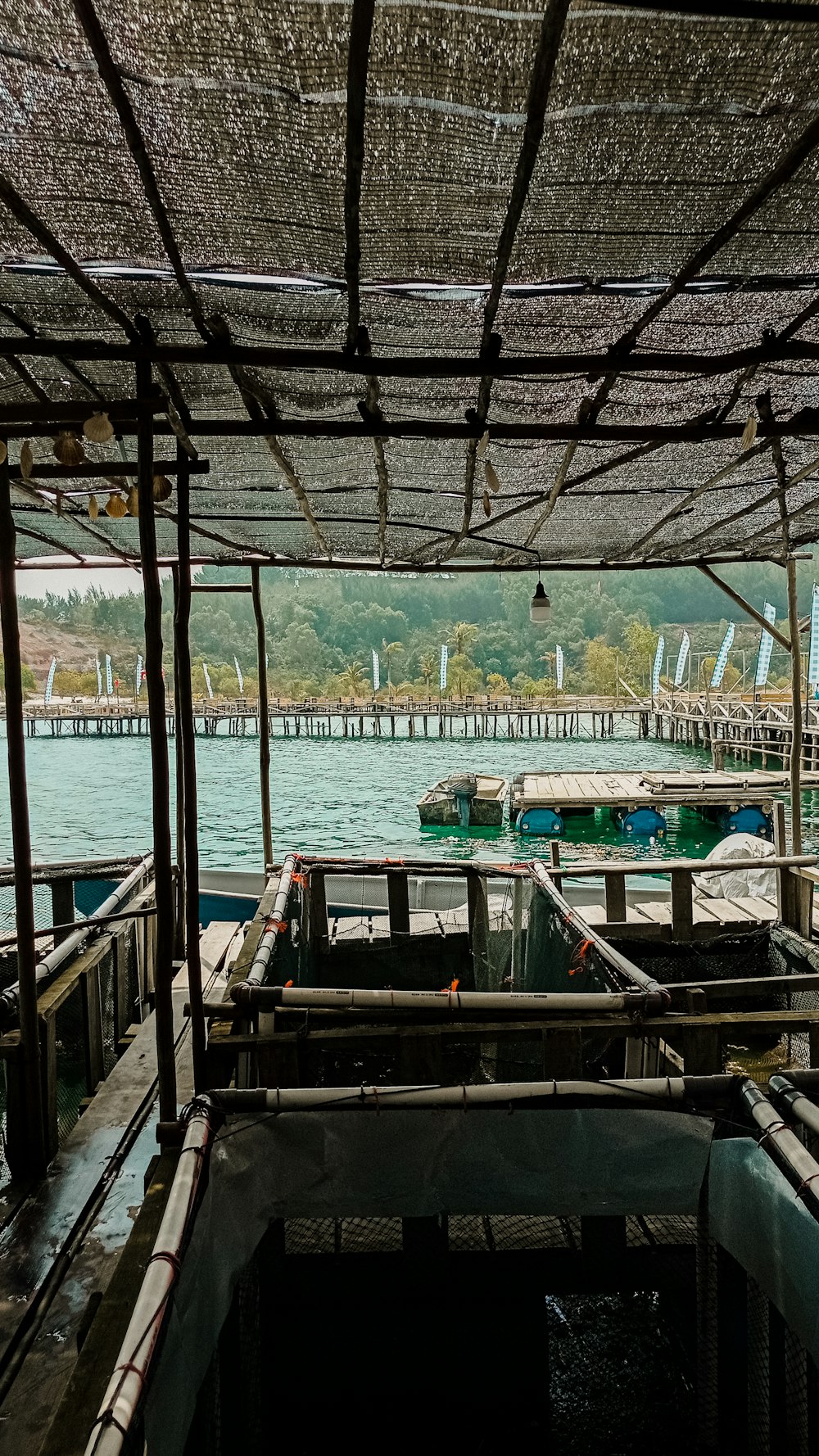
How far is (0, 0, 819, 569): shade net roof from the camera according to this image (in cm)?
163

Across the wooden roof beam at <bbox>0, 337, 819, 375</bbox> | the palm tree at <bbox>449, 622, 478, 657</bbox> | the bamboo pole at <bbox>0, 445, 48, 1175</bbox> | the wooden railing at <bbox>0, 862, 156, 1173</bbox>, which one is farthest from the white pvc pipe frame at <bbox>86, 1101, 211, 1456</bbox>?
the palm tree at <bbox>449, 622, 478, 657</bbox>

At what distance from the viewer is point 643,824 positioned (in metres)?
19.7

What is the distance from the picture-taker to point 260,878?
1105 cm

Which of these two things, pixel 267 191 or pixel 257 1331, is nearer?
pixel 267 191

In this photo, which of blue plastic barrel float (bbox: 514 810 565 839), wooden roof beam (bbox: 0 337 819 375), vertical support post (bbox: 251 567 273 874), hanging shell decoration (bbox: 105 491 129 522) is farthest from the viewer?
blue plastic barrel float (bbox: 514 810 565 839)

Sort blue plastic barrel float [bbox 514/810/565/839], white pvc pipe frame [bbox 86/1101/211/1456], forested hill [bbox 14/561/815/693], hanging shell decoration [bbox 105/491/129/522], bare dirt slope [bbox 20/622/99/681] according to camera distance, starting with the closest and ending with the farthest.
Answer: white pvc pipe frame [bbox 86/1101/211/1456], hanging shell decoration [bbox 105/491/129/522], blue plastic barrel float [bbox 514/810/565/839], forested hill [bbox 14/561/815/693], bare dirt slope [bbox 20/622/99/681]

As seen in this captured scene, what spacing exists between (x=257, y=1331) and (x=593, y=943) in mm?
1984

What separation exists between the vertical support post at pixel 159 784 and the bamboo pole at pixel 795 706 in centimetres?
539

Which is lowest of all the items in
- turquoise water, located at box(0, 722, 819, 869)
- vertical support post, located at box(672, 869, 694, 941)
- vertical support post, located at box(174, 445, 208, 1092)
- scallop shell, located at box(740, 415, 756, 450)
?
turquoise water, located at box(0, 722, 819, 869)

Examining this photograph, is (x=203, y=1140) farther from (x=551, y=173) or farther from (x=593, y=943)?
(x=551, y=173)

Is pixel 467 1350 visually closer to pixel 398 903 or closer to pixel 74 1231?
pixel 74 1231

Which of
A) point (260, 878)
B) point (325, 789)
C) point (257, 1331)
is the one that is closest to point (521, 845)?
point (260, 878)

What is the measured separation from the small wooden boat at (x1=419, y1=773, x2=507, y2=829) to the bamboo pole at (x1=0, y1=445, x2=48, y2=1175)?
19057 mm

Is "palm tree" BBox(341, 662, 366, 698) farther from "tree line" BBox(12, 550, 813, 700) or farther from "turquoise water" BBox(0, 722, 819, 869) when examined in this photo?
"turquoise water" BBox(0, 722, 819, 869)
